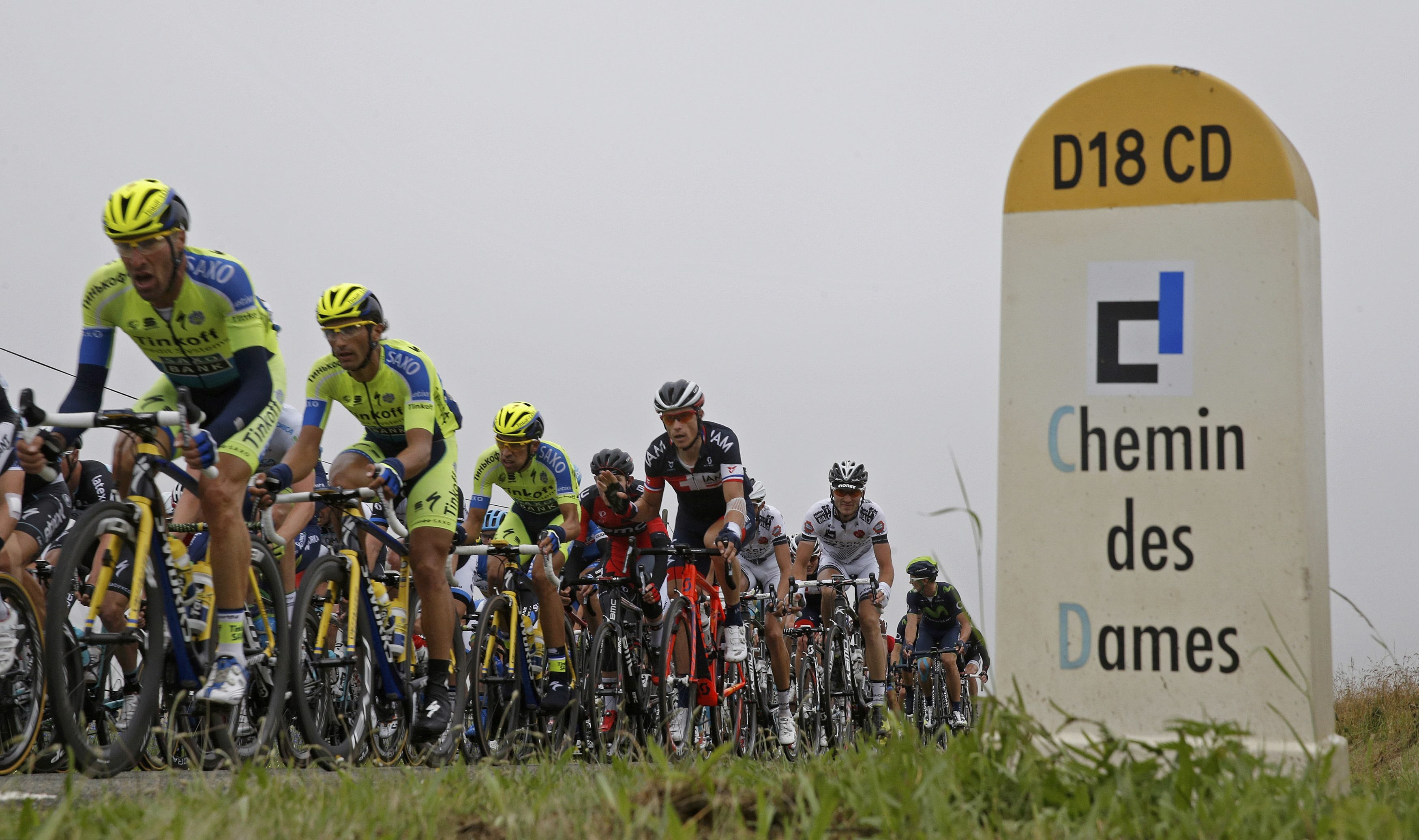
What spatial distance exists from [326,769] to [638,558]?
3.04m

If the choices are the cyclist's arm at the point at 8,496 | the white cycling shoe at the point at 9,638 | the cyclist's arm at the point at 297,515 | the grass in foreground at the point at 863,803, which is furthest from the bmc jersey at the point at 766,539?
the grass in foreground at the point at 863,803

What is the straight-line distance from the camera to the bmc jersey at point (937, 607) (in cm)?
1510

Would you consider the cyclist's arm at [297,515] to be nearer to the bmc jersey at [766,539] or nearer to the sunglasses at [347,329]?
the sunglasses at [347,329]

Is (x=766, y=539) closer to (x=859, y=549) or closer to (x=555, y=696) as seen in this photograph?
(x=859, y=549)

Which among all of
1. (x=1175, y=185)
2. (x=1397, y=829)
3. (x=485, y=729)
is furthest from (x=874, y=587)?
(x=1397, y=829)

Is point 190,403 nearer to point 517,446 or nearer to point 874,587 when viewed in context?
point 517,446

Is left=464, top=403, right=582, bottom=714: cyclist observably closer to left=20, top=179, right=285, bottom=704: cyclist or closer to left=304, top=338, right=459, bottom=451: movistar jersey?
left=304, top=338, right=459, bottom=451: movistar jersey

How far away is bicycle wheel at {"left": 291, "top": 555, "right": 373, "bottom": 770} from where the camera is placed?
5887 millimetres

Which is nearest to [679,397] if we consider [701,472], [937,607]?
[701,472]

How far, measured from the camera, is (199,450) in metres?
4.61

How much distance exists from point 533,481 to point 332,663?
11.3 feet

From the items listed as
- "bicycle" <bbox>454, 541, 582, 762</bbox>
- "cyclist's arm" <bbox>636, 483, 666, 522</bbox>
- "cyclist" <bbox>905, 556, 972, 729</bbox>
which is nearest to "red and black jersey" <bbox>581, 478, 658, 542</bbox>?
"cyclist's arm" <bbox>636, 483, 666, 522</bbox>

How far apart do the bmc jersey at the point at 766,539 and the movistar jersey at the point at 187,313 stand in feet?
22.1

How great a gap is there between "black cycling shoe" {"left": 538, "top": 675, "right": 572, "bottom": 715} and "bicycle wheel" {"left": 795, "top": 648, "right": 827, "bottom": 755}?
2.88 meters
